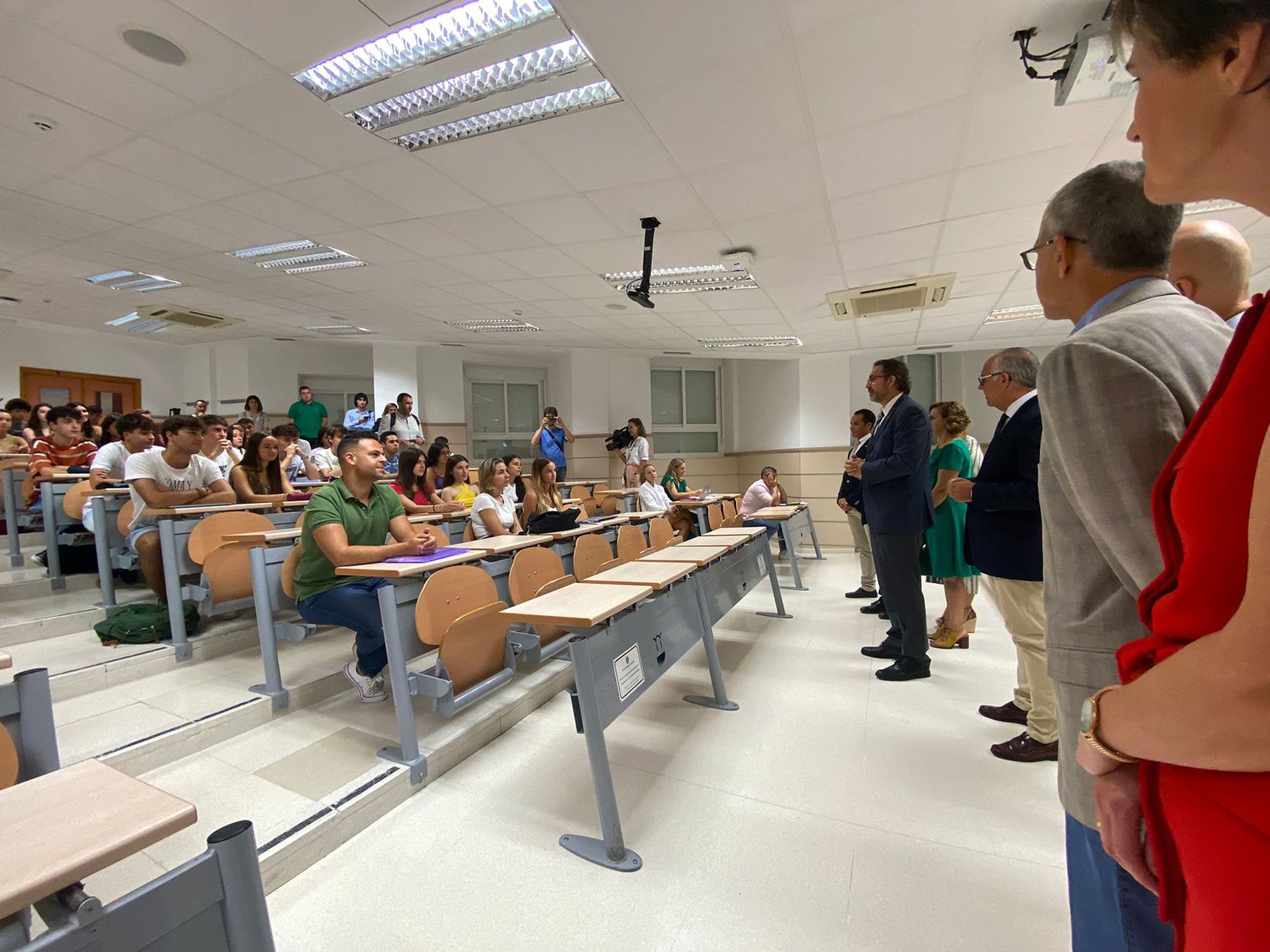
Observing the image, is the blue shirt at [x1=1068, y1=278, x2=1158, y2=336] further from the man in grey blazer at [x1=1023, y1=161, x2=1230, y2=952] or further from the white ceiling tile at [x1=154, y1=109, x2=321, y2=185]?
the white ceiling tile at [x1=154, y1=109, x2=321, y2=185]

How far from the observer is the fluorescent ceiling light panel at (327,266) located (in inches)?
205

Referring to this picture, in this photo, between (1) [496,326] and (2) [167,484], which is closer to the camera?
(2) [167,484]

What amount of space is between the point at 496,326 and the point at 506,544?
5.51 metres

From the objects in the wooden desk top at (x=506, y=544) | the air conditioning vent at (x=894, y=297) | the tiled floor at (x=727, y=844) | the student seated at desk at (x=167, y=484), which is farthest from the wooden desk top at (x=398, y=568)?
the air conditioning vent at (x=894, y=297)

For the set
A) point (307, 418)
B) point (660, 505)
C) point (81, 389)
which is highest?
point (81, 389)

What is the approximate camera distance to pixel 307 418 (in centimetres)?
855

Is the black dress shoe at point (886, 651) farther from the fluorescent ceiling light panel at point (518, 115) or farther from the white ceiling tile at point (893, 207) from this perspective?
the fluorescent ceiling light panel at point (518, 115)

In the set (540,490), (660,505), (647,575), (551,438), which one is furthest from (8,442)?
(647,575)

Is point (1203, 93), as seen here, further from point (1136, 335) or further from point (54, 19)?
point (54, 19)

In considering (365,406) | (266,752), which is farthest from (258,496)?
(365,406)

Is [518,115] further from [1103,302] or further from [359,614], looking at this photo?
[1103,302]

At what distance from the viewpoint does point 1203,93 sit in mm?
470

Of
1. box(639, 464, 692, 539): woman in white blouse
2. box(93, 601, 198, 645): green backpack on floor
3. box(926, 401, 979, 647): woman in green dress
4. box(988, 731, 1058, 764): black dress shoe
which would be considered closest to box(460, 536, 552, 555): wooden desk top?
box(93, 601, 198, 645): green backpack on floor

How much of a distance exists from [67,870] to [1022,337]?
10.4m
